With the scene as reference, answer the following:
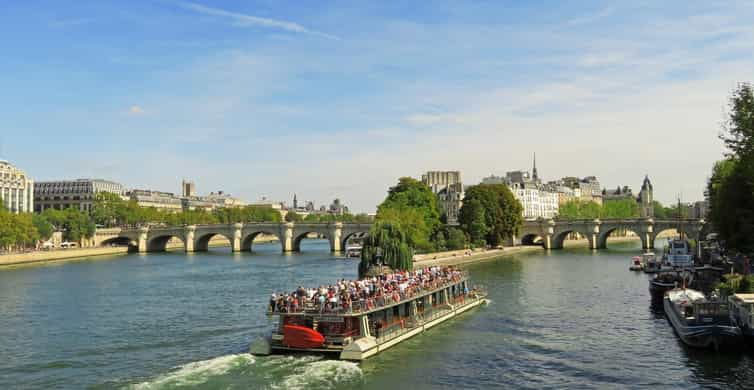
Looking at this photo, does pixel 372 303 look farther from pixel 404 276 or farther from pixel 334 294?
pixel 404 276

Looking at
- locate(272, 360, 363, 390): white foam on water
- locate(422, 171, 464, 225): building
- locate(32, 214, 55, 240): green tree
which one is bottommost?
locate(272, 360, 363, 390): white foam on water

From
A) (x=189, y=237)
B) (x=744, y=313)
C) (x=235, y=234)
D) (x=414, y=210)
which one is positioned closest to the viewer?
(x=744, y=313)

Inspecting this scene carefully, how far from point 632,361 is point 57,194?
534 ft

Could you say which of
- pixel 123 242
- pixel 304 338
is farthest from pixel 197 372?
pixel 123 242

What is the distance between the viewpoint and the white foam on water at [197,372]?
78.5ft

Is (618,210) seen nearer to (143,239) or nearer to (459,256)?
(459,256)

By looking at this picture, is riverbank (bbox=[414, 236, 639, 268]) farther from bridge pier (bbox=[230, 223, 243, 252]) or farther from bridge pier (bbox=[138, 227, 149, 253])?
bridge pier (bbox=[138, 227, 149, 253])

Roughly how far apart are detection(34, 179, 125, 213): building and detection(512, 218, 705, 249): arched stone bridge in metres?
101

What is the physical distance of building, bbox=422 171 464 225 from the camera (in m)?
150

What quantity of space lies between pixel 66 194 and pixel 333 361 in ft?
516

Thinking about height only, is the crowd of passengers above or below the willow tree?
below

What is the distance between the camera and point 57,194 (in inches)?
6658

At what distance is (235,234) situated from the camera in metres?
108

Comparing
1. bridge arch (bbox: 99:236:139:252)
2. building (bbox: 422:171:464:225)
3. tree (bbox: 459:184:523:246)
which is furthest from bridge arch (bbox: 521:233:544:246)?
bridge arch (bbox: 99:236:139:252)
